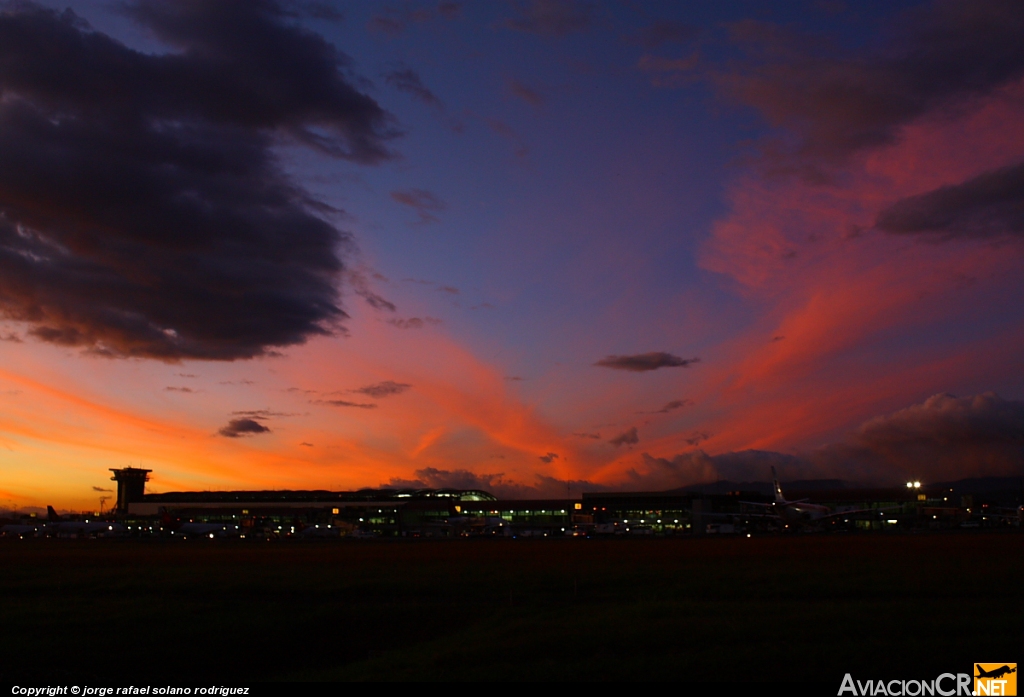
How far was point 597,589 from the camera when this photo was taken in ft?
140

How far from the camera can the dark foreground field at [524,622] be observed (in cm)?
2134

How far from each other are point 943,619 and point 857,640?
4.89m

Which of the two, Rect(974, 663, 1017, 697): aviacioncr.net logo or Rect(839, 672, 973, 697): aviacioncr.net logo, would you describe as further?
Rect(974, 663, 1017, 697): aviacioncr.net logo

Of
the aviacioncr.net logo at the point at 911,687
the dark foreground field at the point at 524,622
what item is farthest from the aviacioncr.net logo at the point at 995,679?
the dark foreground field at the point at 524,622

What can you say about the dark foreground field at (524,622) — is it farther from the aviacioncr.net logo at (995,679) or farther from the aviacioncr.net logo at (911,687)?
the aviacioncr.net logo at (995,679)

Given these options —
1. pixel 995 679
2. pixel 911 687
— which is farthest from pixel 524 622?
pixel 995 679

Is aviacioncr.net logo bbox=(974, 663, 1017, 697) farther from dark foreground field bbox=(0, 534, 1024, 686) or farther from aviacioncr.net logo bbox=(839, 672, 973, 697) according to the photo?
dark foreground field bbox=(0, 534, 1024, 686)

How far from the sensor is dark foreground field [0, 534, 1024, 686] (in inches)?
840

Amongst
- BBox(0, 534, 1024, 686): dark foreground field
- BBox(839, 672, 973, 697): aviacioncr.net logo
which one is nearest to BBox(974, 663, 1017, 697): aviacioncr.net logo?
BBox(839, 672, 973, 697): aviacioncr.net logo

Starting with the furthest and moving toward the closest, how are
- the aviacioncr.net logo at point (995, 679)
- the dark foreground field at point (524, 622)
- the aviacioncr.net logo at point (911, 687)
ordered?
the dark foreground field at point (524, 622) → the aviacioncr.net logo at point (995, 679) → the aviacioncr.net logo at point (911, 687)

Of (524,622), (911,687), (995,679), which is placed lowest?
(524,622)

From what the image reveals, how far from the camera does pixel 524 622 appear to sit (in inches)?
1141

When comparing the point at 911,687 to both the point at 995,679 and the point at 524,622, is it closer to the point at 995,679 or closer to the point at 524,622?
the point at 995,679

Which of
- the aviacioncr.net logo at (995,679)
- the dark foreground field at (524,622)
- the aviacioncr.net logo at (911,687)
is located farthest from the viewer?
the dark foreground field at (524,622)
